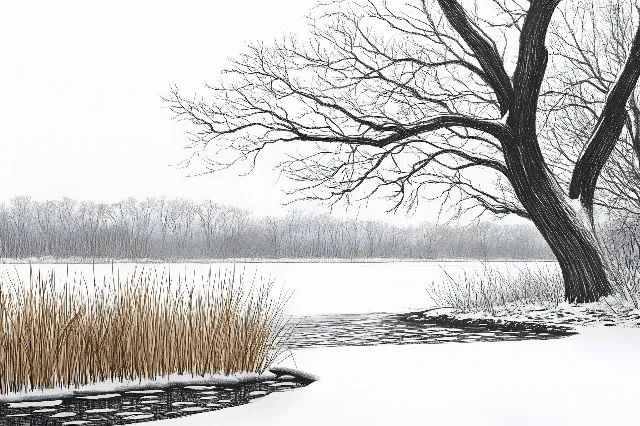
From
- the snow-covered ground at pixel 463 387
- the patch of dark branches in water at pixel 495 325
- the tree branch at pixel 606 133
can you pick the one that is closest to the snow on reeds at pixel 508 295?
the patch of dark branches in water at pixel 495 325

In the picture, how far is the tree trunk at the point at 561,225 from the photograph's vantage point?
456 inches

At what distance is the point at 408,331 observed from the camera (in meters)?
10.2

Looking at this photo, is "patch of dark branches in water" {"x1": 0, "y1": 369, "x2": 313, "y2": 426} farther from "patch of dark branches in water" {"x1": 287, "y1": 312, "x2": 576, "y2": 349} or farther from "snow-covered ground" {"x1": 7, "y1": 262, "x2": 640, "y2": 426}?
"patch of dark branches in water" {"x1": 287, "y1": 312, "x2": 576, "y2": 349}

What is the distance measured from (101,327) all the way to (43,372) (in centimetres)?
49

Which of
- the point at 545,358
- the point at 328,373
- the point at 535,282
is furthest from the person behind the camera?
the point at 535,282

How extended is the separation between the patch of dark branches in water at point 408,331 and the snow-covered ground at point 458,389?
87cm

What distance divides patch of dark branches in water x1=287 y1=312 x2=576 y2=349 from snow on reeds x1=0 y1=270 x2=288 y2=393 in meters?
1.95

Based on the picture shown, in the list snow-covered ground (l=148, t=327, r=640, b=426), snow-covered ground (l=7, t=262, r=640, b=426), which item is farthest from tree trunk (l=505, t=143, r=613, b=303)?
snow-covered ground (l=148, t=327, r=640, b=426)

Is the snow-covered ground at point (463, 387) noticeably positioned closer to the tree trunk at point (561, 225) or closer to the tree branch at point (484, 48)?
the tree trunk at point (561, 225)

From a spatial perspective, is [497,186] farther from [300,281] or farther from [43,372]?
[43,372]

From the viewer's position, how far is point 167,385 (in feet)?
18.9

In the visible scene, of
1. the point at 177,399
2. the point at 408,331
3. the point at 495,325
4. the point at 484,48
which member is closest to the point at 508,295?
the point at 495,325

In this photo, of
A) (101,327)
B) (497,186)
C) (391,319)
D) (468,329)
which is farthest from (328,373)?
(497,186)

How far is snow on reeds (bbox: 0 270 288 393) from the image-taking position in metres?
5.57
